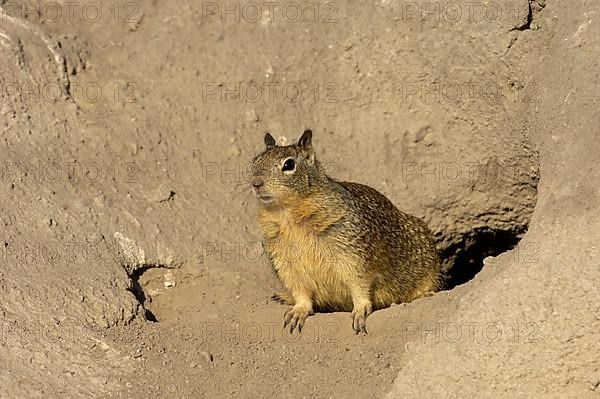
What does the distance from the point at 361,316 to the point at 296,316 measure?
0.53 meters

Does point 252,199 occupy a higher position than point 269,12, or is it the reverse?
point 269,12

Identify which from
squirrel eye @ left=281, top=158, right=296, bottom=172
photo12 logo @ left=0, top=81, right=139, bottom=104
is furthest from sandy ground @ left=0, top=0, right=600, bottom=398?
squirrel eye @ left=281, top=158, right=296, bottom=172

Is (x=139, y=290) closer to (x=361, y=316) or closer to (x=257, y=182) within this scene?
(x=257, y=182)

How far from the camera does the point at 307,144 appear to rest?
24.0 feet

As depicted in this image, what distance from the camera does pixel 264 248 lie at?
7.77 meters

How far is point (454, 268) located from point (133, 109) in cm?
388

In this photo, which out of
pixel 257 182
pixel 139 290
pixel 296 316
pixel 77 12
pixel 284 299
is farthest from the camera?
pixel 77 12

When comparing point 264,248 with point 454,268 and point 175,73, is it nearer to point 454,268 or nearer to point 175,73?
point 175,73

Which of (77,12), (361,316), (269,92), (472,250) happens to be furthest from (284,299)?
(77,12)

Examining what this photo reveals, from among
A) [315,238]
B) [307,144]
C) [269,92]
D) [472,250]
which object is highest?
[269,92]

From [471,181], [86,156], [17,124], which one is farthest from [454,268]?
[17,124]

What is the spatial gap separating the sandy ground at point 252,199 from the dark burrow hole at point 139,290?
0.09ft

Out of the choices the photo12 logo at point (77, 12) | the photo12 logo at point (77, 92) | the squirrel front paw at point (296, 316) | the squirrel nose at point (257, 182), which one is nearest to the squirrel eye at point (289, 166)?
the squirrel nose at point (257, 182)

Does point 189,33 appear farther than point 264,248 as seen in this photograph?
Yes
